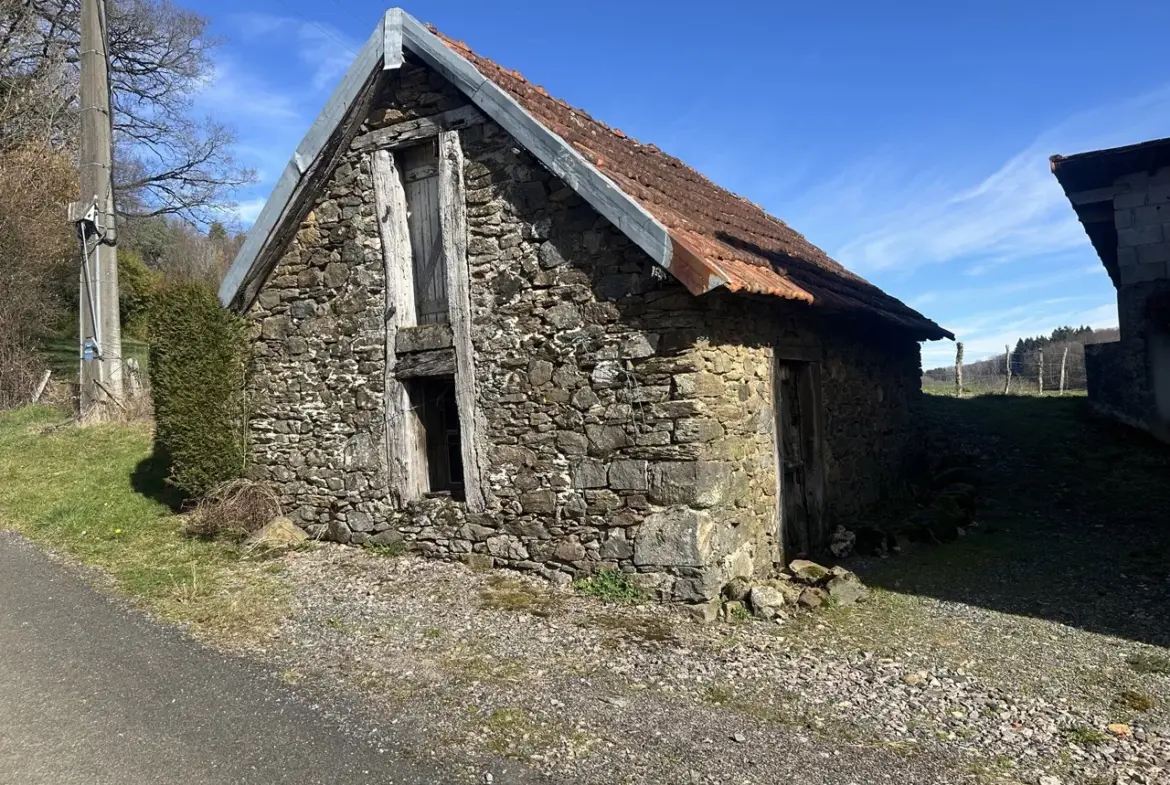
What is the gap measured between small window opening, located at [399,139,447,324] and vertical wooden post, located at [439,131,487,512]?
0.27 meters

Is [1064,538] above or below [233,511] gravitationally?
below

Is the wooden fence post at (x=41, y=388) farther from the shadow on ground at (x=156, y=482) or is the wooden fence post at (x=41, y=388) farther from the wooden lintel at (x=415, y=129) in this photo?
the wooden lintel at (x=415, y=129)

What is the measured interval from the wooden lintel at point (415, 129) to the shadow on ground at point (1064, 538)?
5.99 metres

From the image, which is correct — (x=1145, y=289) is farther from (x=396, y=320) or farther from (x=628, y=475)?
(x=396, y=320)

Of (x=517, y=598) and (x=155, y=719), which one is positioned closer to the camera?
(x=155, y=719)

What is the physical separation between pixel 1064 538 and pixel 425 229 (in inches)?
303

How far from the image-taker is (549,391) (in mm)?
7008

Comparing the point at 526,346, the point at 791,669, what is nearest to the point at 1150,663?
the point at 791,669

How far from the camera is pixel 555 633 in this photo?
19.0ft

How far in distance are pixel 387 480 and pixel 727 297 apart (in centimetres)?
398

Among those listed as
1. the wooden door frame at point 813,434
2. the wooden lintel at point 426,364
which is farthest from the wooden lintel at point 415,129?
the wooden door frame at point 813,434

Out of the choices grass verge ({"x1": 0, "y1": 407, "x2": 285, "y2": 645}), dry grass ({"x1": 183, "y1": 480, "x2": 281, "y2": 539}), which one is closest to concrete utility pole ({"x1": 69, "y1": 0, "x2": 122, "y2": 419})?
grass verge ({"x1": 0, "y1": 407, "x2": 285, "y2": 645})

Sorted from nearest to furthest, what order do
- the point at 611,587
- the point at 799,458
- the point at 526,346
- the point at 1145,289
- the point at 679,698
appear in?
the point at 679,698
the point at 611,587
the point at 526,346
the point at 799,458
the point at 1145,289

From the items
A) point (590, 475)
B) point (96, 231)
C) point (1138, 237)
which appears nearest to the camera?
point (590, 475)
